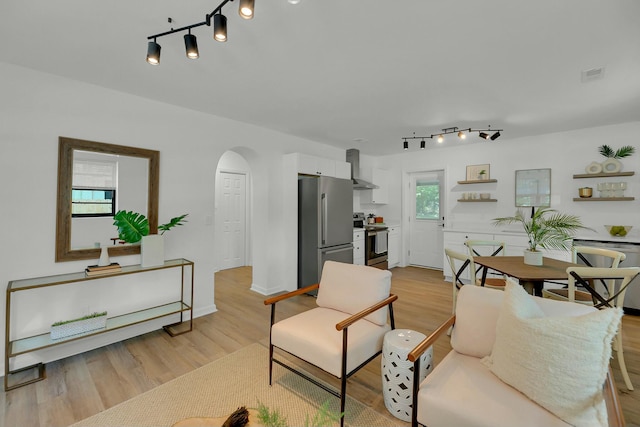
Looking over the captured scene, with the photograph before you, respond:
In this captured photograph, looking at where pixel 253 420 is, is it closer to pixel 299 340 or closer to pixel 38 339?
pixel 299 340

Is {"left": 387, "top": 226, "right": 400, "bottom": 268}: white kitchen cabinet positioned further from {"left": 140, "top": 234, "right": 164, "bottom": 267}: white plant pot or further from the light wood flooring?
{"left": 140, "top": 234, "right": 164, "bottom": 267}: white plant pot

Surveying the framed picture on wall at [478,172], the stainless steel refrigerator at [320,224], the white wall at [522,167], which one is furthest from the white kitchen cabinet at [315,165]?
the framed picture on wall at [478,172]

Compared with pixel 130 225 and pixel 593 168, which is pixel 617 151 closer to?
pixel 593 168

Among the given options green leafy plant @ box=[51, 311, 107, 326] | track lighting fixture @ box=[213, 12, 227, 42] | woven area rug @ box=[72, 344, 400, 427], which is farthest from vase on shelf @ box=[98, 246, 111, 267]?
track lighting fixture @ box=[213, 12, 227, 42]

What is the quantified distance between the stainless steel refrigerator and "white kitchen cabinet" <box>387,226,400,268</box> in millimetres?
1563

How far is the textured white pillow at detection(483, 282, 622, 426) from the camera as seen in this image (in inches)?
44.7

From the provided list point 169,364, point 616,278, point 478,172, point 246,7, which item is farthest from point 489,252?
point 246,7

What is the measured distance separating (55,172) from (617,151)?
6.74 metres

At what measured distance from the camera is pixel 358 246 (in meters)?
5.03

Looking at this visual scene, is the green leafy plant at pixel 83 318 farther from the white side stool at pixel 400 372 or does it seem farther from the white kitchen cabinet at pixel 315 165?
the white kitchen cabinet at pixel 315 165

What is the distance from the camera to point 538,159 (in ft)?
14.8

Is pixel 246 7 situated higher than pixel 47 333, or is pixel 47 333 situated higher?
pixel 246 7

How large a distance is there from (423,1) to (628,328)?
4.09 metres

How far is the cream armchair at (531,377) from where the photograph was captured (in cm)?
114
